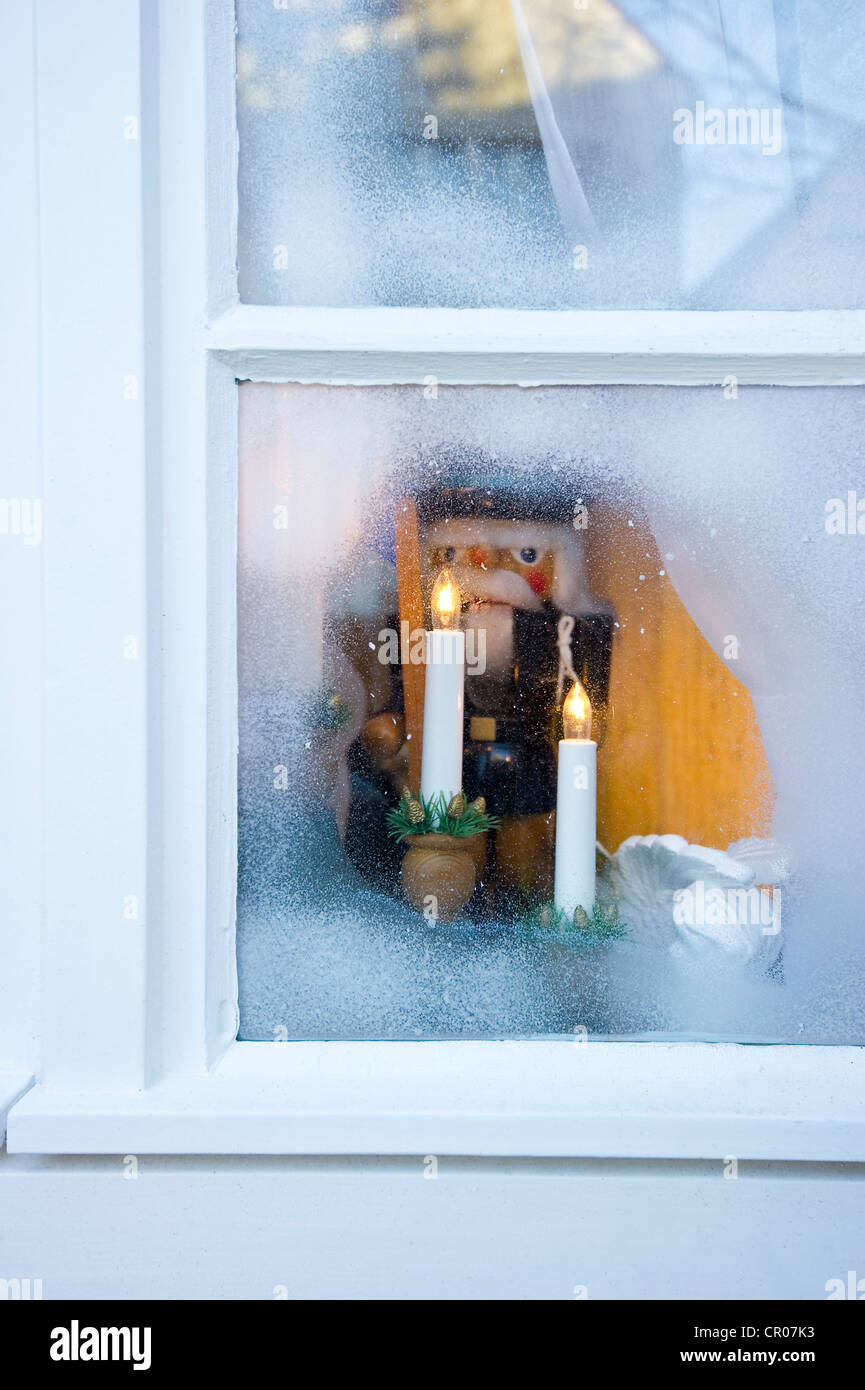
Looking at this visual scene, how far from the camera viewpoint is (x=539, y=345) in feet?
2.00

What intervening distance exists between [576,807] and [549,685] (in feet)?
0.30

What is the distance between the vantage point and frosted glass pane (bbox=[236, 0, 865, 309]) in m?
0.63

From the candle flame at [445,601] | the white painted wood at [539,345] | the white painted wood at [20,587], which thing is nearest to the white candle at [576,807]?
the candle flame at [445,601]

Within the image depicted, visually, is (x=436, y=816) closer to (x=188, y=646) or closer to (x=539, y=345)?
(x=188, y=646)

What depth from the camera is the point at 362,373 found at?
0.63 m

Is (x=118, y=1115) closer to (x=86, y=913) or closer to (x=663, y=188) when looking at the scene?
(x=86, y=913)

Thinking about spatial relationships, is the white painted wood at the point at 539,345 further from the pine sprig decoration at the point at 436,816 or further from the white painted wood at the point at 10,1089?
the white painted wood at the point at 10,1089

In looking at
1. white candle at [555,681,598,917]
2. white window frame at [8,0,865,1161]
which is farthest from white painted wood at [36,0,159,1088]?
white candle at [555,681,598,917]

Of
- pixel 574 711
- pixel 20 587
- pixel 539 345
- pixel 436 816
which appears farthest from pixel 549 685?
pixel 20 587

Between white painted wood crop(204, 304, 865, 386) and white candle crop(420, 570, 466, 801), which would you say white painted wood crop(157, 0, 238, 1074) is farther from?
white candle crop(420, 570, 466, 801)

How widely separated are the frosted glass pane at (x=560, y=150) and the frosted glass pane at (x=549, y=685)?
0.29ft
